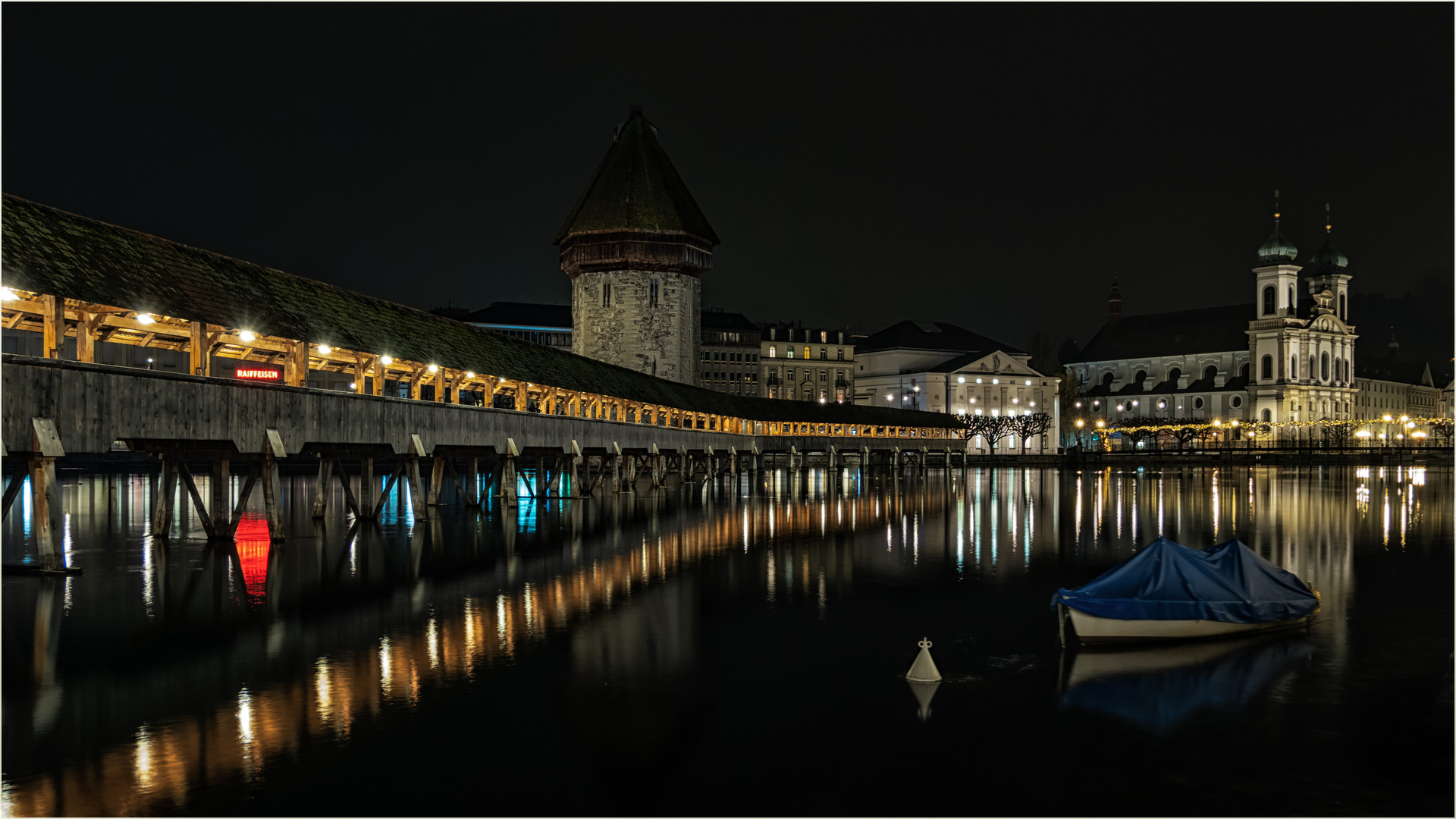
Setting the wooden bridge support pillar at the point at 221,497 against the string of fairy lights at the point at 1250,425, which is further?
the string of fairy lights at the point at 1250,425

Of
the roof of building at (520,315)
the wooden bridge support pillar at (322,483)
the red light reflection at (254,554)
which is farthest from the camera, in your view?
the roof of building at (520,315)

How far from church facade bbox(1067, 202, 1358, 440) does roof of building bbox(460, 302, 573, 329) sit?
3062 inches

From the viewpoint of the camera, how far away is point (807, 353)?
5468 inches

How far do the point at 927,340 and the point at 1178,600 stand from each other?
13176 centimetres

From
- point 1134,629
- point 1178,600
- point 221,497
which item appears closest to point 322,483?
point 221,497

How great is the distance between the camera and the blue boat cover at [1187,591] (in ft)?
47.2

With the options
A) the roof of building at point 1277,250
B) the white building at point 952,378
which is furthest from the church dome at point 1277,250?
the white building at point 952,378

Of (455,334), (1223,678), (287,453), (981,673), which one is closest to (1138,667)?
(1223,678)

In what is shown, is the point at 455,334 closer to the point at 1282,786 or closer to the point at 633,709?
the point at 633,709

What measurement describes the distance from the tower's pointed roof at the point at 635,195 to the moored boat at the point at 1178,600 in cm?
5898

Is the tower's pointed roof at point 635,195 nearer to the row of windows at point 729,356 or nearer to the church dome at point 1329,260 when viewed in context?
the row of windows at point 729,356

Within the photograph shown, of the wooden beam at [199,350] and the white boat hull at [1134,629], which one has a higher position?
the wooden beam at [199,350]

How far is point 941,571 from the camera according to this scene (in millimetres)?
23109

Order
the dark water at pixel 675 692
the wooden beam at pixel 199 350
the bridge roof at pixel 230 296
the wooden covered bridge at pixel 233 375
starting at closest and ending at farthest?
1. the dark water at pixel 675 692
2. the wooden covered bridge at pixel 233 375
3. the bridge roof at pixel 230 296
4. the wooden beam at pixel 199 350
